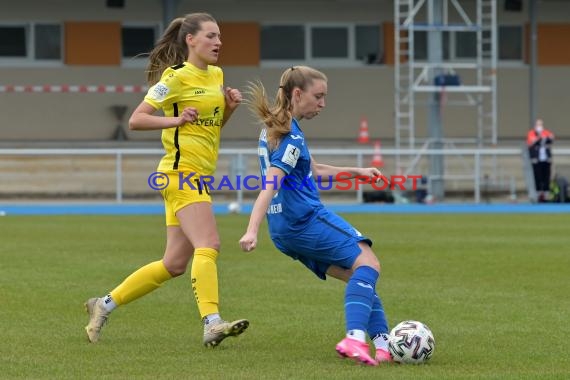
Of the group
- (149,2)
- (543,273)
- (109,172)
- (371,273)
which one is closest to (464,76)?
(149,2)

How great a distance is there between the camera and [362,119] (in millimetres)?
36344

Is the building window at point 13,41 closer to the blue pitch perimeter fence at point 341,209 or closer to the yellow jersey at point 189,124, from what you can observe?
the blue pitch perimeter fence at point 341,209

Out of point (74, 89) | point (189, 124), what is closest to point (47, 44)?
point (74, 89)

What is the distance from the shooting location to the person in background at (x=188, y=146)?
8133mm

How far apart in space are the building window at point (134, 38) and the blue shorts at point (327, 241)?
29.0 metres

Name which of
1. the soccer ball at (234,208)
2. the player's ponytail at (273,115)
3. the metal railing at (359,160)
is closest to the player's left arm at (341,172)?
the player's ponytail at (273,115)

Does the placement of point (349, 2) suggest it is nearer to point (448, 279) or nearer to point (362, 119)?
point (362, 119)

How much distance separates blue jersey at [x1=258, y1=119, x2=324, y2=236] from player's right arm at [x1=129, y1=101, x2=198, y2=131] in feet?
1.97

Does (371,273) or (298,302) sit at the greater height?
(371,273)

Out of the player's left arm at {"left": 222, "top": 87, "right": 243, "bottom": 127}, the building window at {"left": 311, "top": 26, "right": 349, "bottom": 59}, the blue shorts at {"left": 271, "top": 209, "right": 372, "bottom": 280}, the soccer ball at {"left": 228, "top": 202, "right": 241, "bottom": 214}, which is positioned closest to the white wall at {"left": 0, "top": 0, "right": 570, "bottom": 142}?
the building window at {"left": 311, "top": 26, "right": 349, "bottom": 59}

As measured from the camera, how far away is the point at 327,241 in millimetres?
7398

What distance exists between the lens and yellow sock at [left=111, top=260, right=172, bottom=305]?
332 inches

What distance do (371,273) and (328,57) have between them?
29868 millimetres

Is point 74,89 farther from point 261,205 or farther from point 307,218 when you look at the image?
point 261,205
